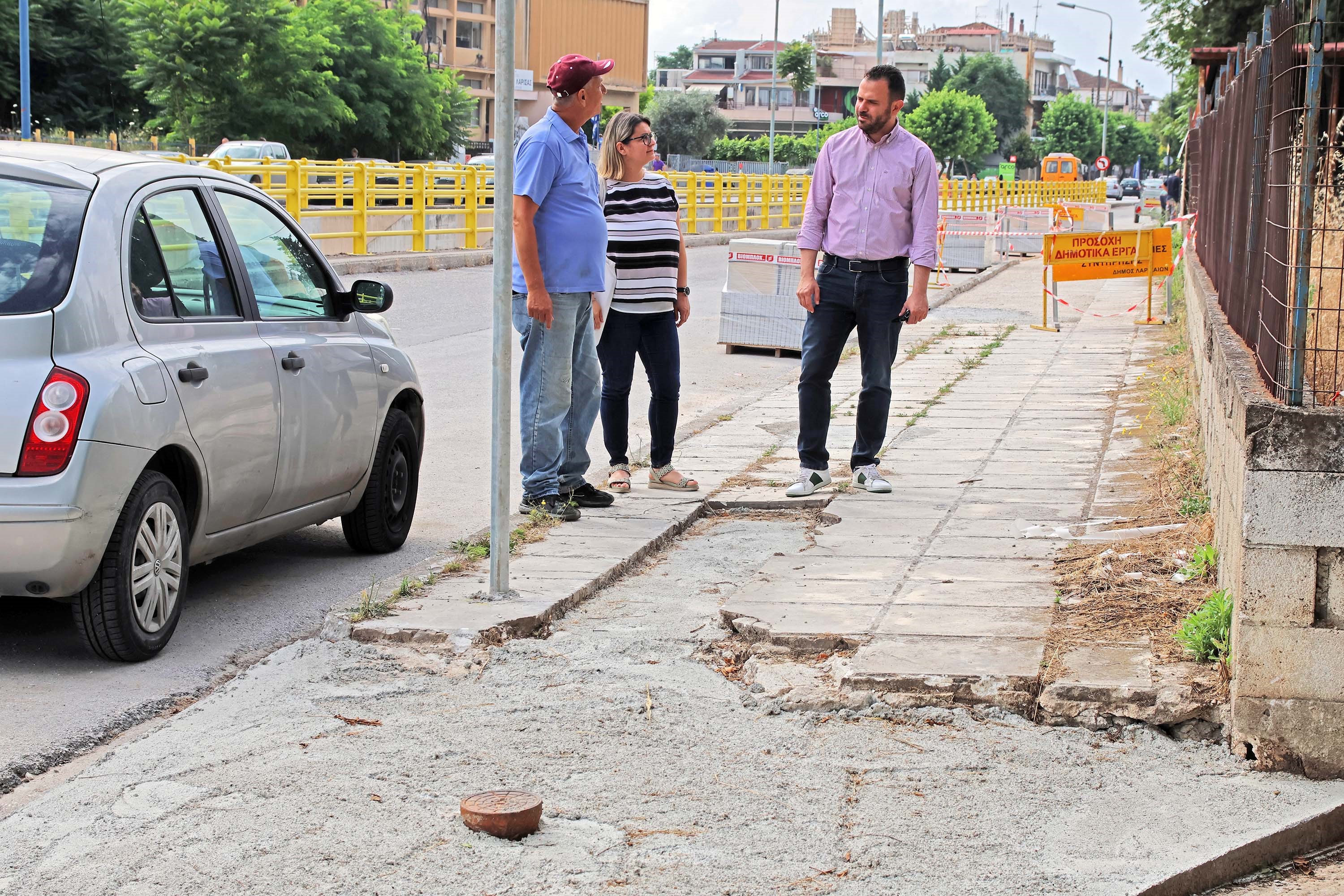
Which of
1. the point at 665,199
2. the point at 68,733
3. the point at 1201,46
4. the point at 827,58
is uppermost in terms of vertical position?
the point at 827,58

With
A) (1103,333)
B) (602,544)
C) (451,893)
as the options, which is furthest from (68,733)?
(1103,333)

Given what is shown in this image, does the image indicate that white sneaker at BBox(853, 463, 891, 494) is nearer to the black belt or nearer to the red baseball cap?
the black belt

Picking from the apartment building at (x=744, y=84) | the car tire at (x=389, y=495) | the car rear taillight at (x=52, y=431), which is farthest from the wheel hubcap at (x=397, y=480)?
the apartment building at (x=744, y=84)

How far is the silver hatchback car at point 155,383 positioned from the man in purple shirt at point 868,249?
6.90 feet

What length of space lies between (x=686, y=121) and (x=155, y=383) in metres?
107

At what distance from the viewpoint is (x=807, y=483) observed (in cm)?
730

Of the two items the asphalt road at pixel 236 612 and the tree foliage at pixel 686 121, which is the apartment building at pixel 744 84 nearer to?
the tree foliage at pixel 686 121

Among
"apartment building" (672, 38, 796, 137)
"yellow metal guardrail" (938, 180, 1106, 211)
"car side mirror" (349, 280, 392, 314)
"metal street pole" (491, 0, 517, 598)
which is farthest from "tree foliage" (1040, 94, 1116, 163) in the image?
"metal street pole" (491, 0, 517, 598)

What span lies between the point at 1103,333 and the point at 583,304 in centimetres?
1025

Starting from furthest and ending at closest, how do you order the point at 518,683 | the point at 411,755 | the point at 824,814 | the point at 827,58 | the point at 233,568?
the point at 827,58, the point at 233,568, the point at 518,683, the point at 411,755, the point at 824,814

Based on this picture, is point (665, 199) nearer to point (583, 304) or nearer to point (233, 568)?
point (583, 304)

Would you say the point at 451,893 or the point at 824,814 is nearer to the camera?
the point at 451,893

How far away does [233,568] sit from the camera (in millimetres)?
6109

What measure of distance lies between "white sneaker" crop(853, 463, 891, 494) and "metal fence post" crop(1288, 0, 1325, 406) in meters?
3.28
